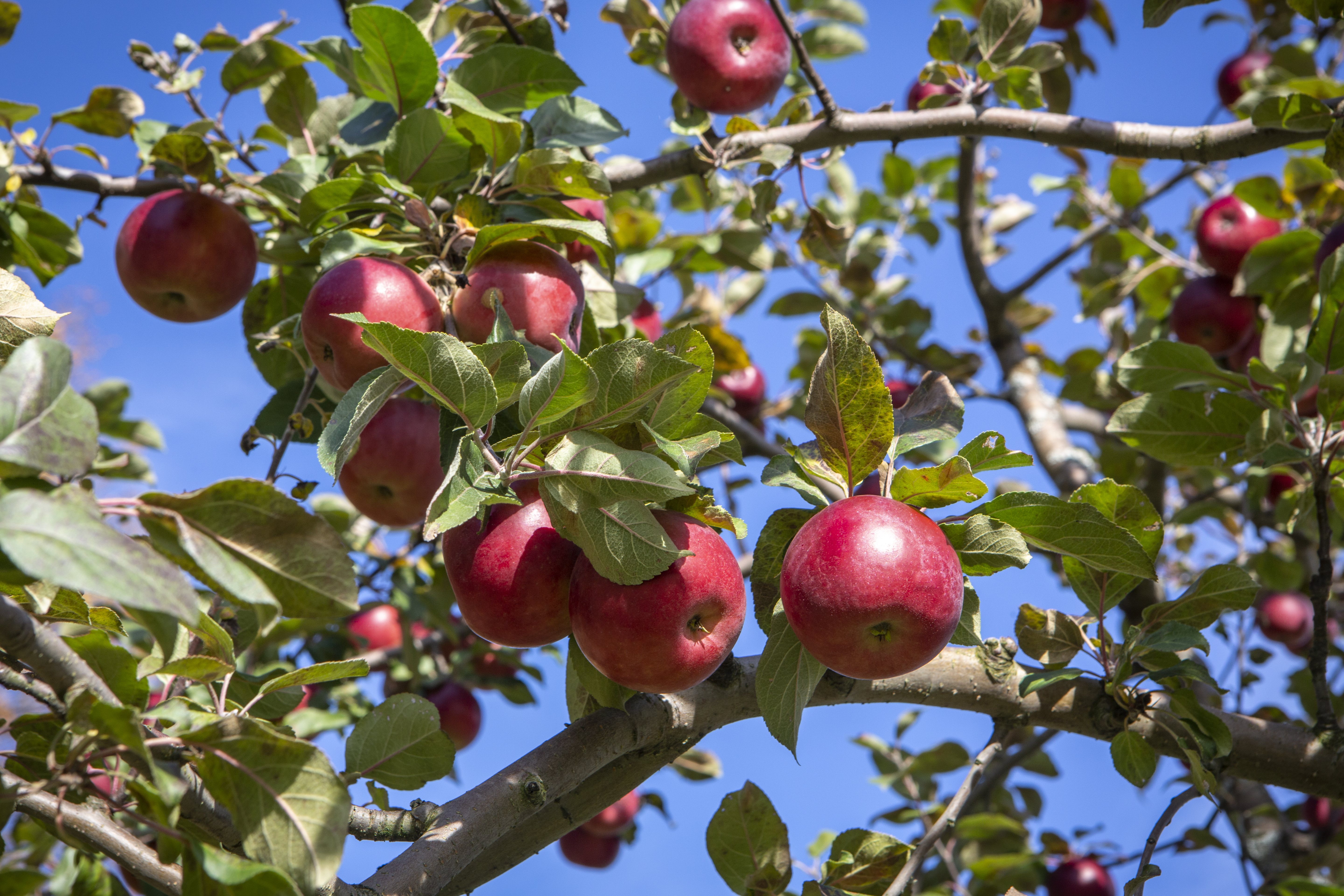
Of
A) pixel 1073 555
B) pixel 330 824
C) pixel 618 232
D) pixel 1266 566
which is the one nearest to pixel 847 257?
pixel 618 232

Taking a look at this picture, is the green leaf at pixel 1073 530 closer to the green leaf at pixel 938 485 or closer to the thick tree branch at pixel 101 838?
the green leaf at pixel 938 485

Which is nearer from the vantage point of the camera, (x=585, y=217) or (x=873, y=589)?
(x=873, y=589)

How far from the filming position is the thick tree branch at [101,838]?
1.03m

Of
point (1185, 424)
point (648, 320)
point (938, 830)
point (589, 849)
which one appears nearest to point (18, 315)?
point (938, 830)

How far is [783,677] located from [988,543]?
304 mm

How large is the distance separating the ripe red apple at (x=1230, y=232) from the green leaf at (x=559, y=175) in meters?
2.00

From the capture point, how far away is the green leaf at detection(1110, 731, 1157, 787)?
142cm

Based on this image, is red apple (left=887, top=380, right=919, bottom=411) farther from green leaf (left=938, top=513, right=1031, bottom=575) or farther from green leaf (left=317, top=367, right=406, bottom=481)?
green leaf (left=317, top=367, right=406, bottom=481)

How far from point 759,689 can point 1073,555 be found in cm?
43

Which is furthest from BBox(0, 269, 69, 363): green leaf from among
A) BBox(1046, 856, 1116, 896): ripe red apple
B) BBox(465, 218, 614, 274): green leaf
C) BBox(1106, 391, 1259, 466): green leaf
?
BBox(1046, 856, 1116, 896): ripe red apple

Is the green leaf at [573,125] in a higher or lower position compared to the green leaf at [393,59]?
higher

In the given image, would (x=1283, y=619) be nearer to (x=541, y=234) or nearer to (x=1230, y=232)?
(x=1230, y=232)

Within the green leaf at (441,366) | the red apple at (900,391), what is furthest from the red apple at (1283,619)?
the green leaf at (441,366)

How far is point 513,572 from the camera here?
1.16 m
